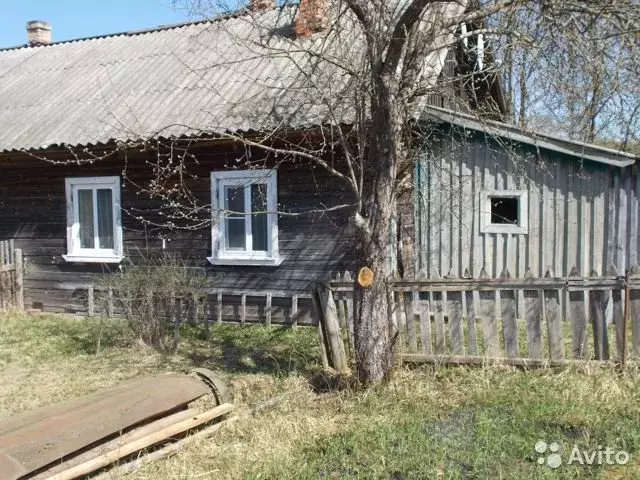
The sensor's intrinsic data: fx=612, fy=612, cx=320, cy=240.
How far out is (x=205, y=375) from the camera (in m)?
4.96

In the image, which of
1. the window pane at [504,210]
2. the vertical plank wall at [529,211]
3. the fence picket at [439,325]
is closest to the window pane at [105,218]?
the vertical plank wall at [529,211]

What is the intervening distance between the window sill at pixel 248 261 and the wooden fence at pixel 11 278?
3.82m

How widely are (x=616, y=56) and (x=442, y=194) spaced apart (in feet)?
12.1

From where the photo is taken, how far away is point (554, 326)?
5273mm

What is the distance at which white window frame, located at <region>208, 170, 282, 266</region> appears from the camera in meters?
8.79

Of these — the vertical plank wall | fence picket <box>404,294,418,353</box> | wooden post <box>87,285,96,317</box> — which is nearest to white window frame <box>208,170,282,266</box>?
the vertical plank wall

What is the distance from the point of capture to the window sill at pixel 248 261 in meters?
8.83

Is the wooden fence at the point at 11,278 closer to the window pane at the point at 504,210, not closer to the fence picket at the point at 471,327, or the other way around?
the window pane at the point at 504,210

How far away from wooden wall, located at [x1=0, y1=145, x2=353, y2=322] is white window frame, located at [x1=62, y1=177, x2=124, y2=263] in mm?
126

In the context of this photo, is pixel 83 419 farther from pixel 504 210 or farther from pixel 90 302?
pixel 504 210

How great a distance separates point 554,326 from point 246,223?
16.3 ft

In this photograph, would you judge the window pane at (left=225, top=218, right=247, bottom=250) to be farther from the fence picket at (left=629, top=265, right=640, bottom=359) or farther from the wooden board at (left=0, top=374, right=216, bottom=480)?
the fence picket at (left=629, top=265, right=640, bottom=359)

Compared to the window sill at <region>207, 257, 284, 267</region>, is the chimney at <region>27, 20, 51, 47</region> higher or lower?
higher

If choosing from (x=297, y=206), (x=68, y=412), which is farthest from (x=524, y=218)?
(x=68, y=412)
